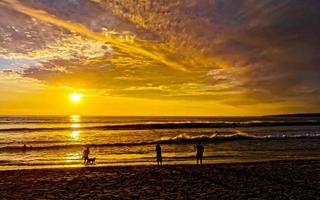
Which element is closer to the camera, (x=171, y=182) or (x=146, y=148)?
(x=171, y=182)

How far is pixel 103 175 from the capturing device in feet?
88.3

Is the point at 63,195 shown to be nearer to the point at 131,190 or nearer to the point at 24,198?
the point at 24,198

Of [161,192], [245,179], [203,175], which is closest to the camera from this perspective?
[161,192]

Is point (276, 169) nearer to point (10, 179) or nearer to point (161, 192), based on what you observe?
point (161, 192)

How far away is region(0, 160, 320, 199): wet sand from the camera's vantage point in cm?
1967

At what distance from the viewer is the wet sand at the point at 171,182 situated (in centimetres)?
1967

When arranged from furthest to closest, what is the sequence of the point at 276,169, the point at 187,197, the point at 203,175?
the point at 276,169 → the point at 203,175 → the point at 187,197

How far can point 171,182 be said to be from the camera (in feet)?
76.9

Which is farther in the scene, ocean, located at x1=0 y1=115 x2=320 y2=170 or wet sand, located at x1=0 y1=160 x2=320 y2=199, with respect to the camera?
ocean, located at x1=0 y1=115 x2=320 y2=170

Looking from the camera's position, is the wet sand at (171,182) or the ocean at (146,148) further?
the ocean at (146,148)

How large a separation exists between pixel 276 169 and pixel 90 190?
46.4 feet

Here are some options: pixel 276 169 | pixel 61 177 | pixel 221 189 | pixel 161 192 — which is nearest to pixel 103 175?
pixel 61 177

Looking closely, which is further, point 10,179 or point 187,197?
point 10,179

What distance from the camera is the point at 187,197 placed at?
745 inches
